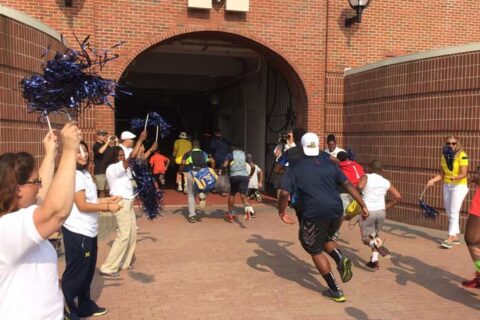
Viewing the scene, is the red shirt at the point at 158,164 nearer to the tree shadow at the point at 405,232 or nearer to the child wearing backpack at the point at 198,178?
the child wearing backpack at the point at 198,178

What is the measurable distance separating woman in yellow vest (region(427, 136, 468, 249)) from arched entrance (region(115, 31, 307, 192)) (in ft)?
15.2

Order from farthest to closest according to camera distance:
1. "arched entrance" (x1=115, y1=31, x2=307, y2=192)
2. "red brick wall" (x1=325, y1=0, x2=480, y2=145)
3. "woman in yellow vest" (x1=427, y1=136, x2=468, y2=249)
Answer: "arched entrance" (x1=115, y1=31, x2=307, y2=192), "red brick wall" (x1=325, y1=0, x2=480, y2=145), "woman in yellow vest" (x1=427, y1=136, x2=468, y2=249)

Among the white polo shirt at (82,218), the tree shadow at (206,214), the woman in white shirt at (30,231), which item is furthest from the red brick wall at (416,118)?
the woman in white shirt at (30,231)

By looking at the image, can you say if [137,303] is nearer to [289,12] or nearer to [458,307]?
[458,307]

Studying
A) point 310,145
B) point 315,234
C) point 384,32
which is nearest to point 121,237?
point 315,234

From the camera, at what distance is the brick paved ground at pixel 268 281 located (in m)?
4.91

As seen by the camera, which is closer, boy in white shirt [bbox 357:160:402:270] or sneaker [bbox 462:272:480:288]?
sneaker [bbox 462:272:480:288]

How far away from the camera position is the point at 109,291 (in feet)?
17.9

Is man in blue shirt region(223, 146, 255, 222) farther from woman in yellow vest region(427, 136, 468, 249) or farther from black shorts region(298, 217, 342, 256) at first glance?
black shorts region(298, 217, 342, 256)

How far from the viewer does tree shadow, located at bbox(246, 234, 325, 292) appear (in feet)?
19.6

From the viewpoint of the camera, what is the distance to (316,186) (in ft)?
17.3

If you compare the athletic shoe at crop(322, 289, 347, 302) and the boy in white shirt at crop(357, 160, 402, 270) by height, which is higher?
the boy in white shirt at crop(357, 160, 402, 270)

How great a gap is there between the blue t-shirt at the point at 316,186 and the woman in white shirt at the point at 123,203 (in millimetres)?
1888

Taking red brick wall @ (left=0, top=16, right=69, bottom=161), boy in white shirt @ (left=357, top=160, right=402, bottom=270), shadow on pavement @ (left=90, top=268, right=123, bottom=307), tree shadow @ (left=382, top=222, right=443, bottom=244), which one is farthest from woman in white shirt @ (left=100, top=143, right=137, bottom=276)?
tree shadow @ (left=382, top=222, right=443, bottom=244)
